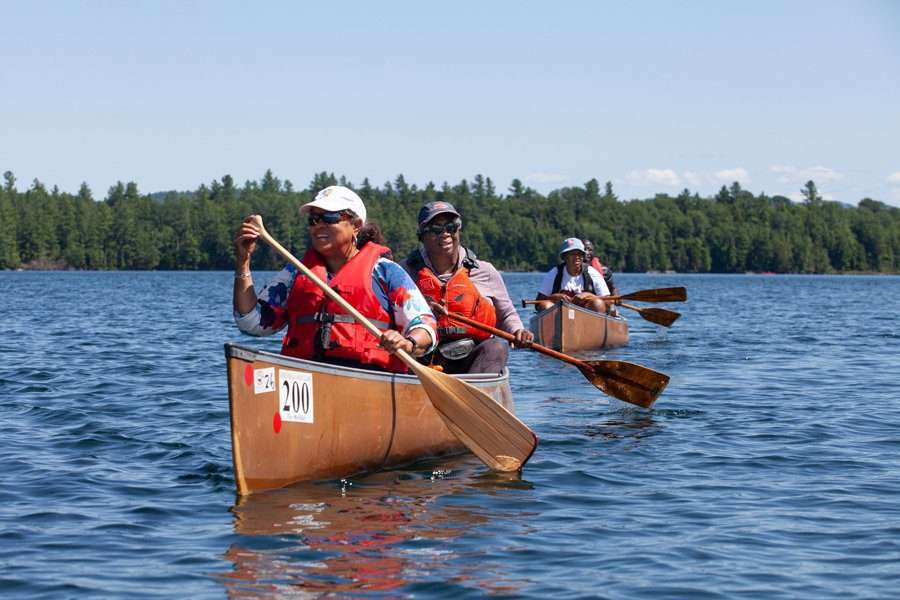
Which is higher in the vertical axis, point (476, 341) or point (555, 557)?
point (476, 341)

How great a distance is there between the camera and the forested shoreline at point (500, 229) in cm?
13950

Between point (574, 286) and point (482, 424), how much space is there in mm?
11082

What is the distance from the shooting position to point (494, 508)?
23.8 ft

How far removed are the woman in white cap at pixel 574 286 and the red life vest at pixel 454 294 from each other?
27.4 feet

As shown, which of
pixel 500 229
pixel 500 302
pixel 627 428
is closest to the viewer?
pixel 500 302

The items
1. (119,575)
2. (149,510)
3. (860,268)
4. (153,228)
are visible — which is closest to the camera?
(119,575)

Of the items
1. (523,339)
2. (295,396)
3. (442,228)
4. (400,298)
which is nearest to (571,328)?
(523,339)

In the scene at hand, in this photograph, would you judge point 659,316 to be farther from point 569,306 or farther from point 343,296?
point 343,296

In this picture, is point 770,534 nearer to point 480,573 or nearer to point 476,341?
point 480,573

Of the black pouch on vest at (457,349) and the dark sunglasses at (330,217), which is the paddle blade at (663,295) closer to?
the black pouch on vest at (457,349)

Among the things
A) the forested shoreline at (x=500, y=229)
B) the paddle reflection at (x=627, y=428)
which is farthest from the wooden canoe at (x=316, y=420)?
the forested shoreline at (x=500, y=229)

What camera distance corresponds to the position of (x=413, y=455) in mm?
8438

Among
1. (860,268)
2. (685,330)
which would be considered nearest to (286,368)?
(685,330)

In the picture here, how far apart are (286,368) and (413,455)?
1654 millimetres
